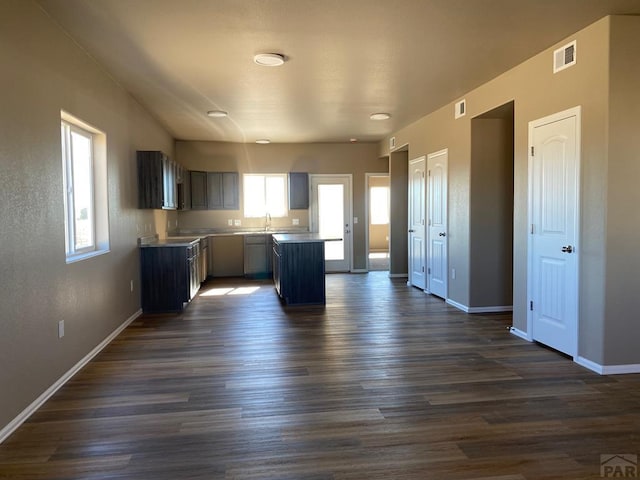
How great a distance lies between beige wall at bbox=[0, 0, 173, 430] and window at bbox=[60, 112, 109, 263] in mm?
133

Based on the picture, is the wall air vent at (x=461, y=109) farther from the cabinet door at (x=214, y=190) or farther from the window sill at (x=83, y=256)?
the cabinet door at (x=214, y=190)

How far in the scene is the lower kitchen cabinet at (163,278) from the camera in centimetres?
568

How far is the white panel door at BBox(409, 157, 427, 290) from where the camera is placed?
6.85m

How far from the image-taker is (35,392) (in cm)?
290

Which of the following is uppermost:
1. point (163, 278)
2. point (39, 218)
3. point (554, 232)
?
point (39, 218)

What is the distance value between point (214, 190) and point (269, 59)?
502 centimetres

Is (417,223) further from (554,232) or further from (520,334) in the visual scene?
(554,232)

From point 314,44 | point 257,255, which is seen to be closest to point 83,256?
point 314,44

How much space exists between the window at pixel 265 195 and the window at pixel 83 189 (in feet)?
15.2

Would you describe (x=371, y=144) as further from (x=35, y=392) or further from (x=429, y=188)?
(x=35, y=392)

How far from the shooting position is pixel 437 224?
634 centimetres

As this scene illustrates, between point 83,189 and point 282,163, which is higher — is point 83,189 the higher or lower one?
the lower one

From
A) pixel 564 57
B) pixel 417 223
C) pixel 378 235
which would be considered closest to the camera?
pixel 564 57

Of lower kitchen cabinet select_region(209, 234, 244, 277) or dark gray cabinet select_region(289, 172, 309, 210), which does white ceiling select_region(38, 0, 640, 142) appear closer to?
dark gray cabinet select_region(289, 172, 309, 210)
